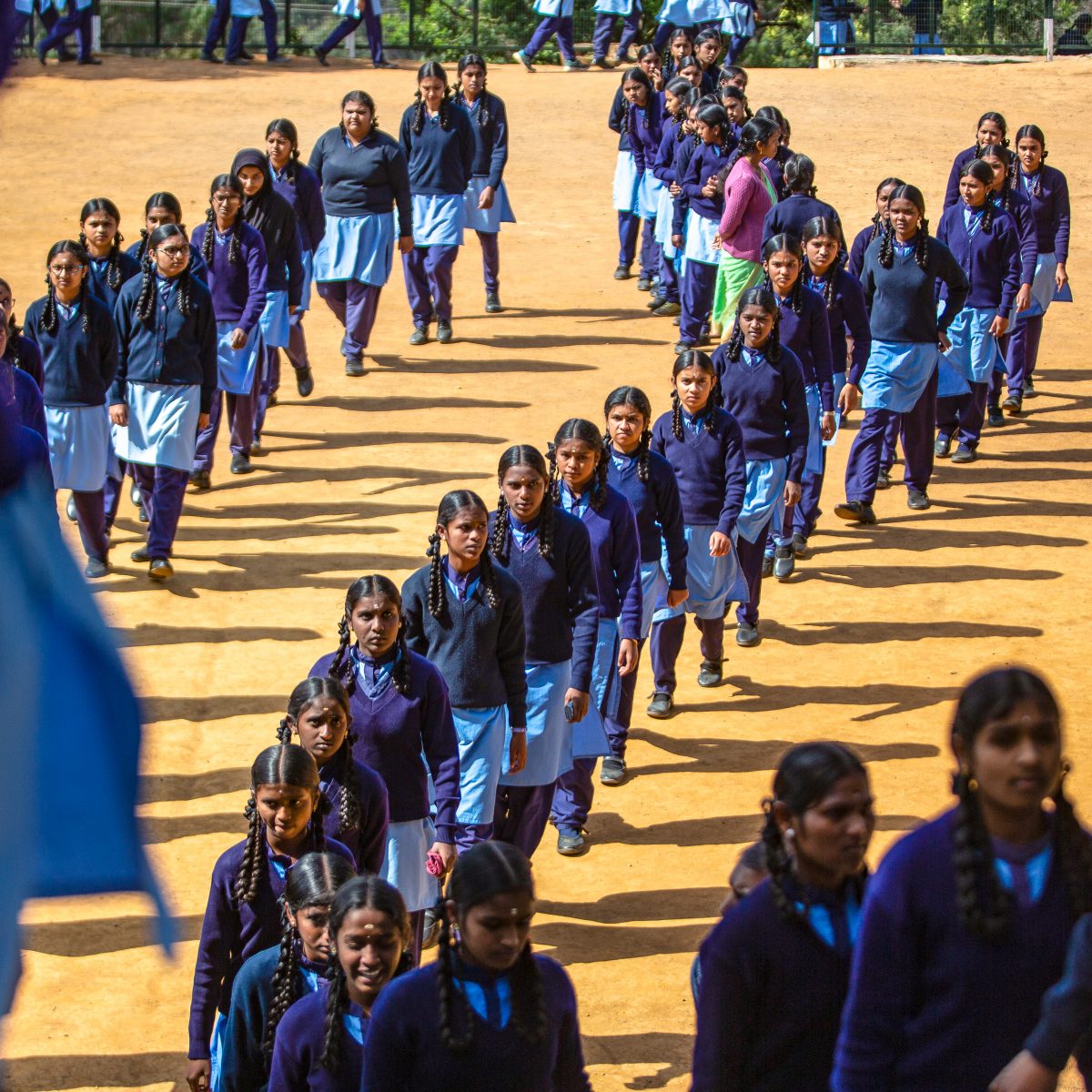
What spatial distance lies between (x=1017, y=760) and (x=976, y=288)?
1006cm

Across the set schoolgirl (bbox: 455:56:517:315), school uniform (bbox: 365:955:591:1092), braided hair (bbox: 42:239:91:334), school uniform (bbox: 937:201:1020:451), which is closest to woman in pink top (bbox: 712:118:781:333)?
school uniform (bbox: 937:201:1020:451)

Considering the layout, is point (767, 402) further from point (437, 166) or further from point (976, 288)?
point (437, 166)

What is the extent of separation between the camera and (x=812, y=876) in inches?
150

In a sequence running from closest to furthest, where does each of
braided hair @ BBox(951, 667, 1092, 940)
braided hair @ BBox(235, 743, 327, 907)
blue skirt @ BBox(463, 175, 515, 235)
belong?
braided hair @ BBox(951, 667, 1092, 940) → braided hair @ BBox(235, 743, 327, 907) → blue skirt @ BBox(463, 175, 515, 235)

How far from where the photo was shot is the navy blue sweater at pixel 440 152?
15.0m

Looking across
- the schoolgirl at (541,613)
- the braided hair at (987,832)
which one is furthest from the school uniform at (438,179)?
the braided hair at (987,832)

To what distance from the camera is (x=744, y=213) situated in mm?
13219

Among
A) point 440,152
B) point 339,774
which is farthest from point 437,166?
point 339,774

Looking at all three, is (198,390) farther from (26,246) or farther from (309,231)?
(26,246)

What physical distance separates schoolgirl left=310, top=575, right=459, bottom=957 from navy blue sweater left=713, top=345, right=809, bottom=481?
12.5ft

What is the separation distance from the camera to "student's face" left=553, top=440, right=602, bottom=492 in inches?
304

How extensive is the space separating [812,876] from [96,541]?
7.60 m

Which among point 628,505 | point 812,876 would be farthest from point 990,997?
point 628,505

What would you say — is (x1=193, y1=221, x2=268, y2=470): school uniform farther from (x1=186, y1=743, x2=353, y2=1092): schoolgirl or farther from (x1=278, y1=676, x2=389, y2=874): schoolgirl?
(x1=186, y1=743, x2=353, y2=1092): schoolgirl
